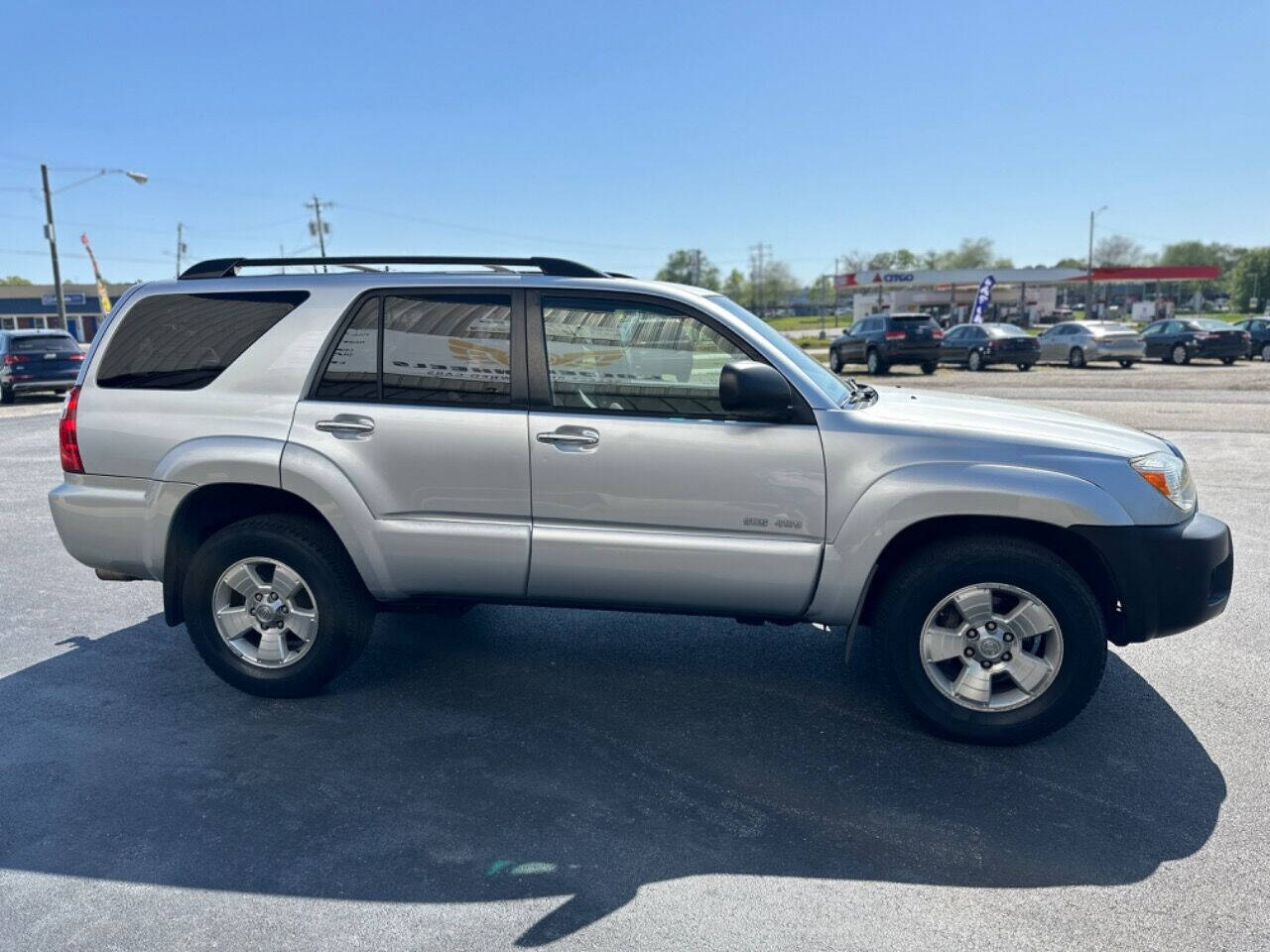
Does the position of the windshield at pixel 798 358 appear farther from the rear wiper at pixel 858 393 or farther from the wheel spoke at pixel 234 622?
the wheel spoke at pixel 234 622

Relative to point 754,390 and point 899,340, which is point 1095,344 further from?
point 754,390

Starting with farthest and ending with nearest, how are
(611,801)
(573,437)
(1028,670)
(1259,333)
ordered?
(1259,333)
(573,437)
(1028,670)
(611,801)

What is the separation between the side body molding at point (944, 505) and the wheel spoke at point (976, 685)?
20.9 inches

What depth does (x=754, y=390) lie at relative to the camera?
3824 mm

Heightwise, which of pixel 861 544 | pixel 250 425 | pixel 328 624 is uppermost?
pixel 250 425

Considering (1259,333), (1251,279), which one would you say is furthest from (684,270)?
(1259,333)

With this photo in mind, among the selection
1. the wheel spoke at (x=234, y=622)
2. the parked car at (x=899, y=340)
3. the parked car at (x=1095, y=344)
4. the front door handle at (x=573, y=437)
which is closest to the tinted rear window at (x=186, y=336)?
the wheel spoke at (x=234, y=622)

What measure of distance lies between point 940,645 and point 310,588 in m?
2.68

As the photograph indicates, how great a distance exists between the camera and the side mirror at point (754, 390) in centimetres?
382

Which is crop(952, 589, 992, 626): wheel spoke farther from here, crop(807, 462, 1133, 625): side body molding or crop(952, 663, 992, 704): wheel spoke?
crop(807, 462, 1133, 625): side body molding

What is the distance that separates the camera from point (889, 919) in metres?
2.84

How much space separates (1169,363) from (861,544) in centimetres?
3187

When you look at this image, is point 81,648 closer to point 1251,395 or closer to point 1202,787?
point 1202,787

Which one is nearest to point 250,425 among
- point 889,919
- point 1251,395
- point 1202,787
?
point 889,919
